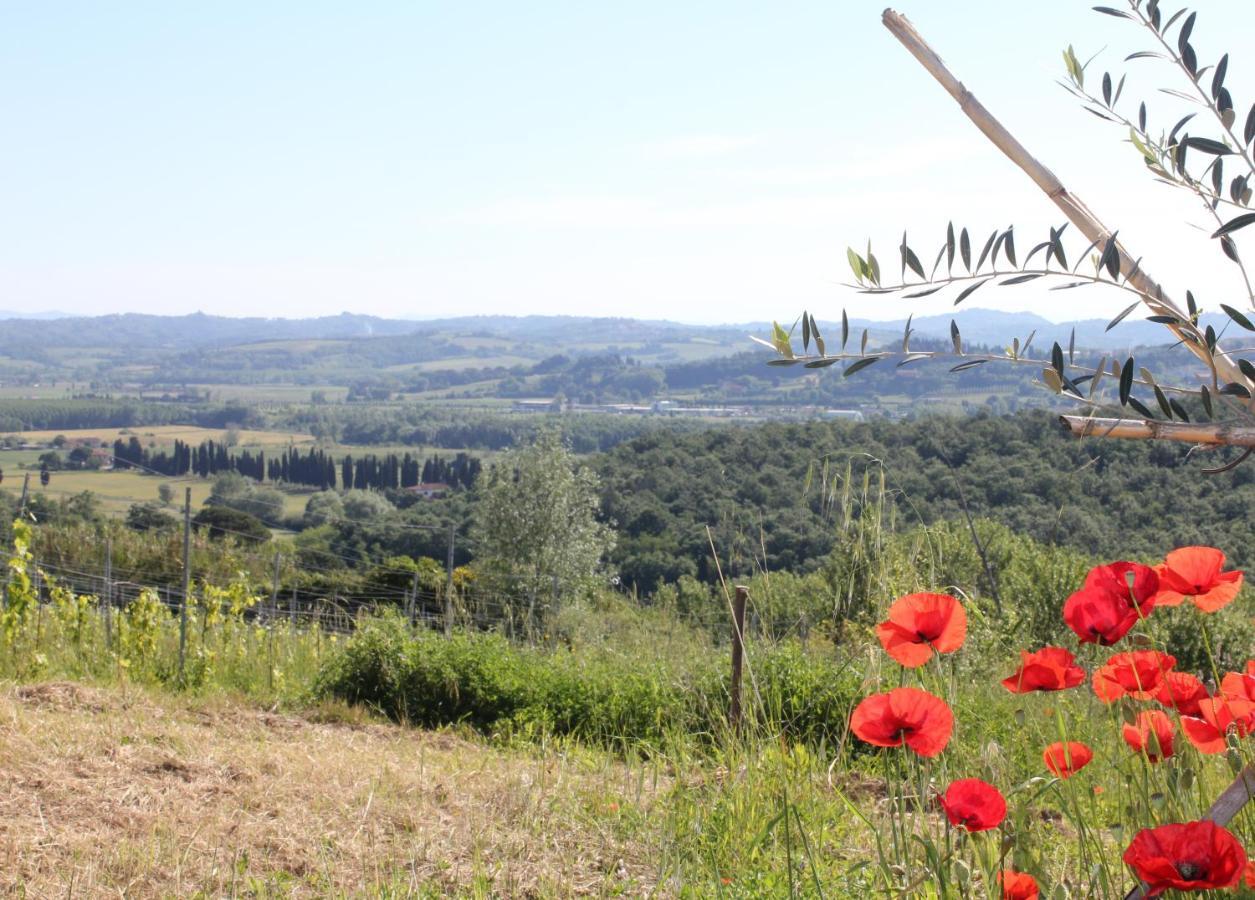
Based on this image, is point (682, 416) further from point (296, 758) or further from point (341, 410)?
point (296, 758)

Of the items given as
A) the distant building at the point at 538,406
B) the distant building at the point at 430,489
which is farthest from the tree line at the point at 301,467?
the distant building at the point at 538,406

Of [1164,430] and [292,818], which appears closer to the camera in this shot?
[1164,430]

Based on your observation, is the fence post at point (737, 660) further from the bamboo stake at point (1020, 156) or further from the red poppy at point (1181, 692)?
the bamboo stake at point (1020, 156)

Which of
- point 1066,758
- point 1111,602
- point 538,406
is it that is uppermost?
point 1111,602

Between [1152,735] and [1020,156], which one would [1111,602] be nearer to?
[1152,735]

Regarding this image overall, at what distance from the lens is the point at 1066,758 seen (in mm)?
1618

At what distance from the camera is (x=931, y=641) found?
1.61m

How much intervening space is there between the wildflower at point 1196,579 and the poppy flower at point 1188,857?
0.42 meters

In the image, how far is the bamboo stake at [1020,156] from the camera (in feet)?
5.13

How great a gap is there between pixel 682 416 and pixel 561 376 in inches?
2159

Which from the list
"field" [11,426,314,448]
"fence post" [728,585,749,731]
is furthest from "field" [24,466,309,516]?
"fence post" [728,585,749,731]

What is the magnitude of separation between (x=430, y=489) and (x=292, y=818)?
58250 mm

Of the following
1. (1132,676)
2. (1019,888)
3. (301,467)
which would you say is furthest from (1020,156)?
(301,467)

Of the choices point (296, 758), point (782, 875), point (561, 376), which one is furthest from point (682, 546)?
point (561, 376)
